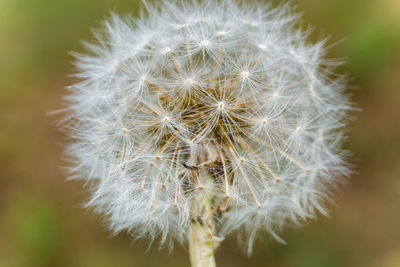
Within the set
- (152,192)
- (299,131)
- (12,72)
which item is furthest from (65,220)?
(299,131)

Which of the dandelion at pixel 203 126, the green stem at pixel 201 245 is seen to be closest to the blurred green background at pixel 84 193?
the dandelion at pixel 203 126

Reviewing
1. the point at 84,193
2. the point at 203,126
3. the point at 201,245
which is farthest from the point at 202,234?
the point at 84,193

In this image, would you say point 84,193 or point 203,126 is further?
point 84,193

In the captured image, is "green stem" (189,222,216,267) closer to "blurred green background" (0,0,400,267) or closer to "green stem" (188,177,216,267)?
"green stem" (188,177,216,267)

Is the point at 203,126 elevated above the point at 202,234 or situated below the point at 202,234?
above

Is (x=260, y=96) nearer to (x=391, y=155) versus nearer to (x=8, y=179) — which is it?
(x=391, y=155)

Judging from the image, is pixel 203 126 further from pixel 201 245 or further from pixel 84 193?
pixel 84 193
